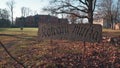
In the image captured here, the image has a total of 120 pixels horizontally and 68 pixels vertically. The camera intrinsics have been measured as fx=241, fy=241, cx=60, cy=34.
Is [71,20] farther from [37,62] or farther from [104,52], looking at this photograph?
[37,62]

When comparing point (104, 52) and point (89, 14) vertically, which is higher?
point (89, 14)

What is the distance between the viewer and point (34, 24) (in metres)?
106

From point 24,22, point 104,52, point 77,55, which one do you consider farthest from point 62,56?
point 24,22

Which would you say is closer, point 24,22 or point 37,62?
point 37,62

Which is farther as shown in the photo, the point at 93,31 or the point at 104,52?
the point at 93,31

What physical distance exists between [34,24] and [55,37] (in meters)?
91.1

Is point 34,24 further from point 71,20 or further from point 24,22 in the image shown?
point 71,20

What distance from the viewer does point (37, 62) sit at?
11289 millimetres

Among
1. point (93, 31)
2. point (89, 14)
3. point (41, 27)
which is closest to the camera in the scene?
point (93, 31)

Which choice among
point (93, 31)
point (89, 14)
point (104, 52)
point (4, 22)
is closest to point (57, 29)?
point (93, 31)

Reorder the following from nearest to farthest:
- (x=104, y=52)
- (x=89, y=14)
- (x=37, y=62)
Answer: (x=37, y=62) → (x=104, y=52) → (x=89, y=14)

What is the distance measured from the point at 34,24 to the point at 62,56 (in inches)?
3746

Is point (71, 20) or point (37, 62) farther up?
point (71, 20)

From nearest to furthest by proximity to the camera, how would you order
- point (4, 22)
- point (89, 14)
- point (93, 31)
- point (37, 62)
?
1. point (37, 62)
2. point (93, 31)
3. point (89, 14)
4. point (4, 22)
